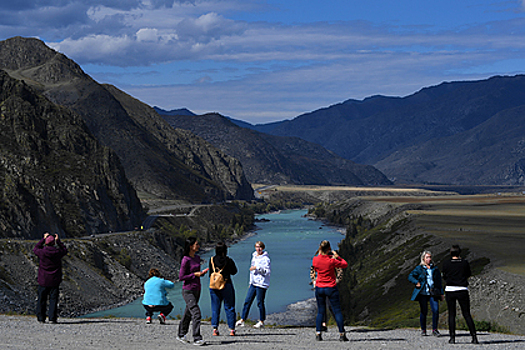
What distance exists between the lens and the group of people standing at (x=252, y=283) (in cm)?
1839

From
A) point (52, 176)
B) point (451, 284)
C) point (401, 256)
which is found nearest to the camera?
point (451, 284)

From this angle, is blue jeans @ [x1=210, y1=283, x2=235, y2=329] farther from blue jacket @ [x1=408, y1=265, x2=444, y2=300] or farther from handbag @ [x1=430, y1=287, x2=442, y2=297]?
handbag @ [x1=430, y1=287, x2=442, y2=297]

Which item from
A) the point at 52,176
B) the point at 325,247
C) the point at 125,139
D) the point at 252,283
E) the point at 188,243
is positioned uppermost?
the point at 125,139

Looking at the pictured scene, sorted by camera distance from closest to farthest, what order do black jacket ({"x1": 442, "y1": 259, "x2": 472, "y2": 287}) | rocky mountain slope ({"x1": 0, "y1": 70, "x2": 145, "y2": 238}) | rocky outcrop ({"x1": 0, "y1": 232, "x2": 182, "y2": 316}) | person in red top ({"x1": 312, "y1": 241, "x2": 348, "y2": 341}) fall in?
person in red top ({"x1": 312, "y1": 241, "x2": 348, "y2": 341}) → black jacket ({"x1": 442, "y1": 259, "x2": 472, "y2": 287}) → rocky outcrop ({"x1": 0, "y1": 232, "x2": 182, "y2": 316}) → rocky mountain slope ({"x1": 0, "y1": 70, "x2": 145, "y2": 238})

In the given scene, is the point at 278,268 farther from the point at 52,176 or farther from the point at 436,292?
the point at 436,292

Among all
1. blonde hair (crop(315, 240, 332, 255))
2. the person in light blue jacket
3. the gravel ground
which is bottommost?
the gravel ground

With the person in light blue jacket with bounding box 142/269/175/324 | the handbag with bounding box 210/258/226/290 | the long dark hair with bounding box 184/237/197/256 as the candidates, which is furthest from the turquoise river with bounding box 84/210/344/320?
the long dark hair with bounding box 184/237/197/256

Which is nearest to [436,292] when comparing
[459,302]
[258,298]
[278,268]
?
[459,302]

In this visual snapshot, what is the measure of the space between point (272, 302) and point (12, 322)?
41.5 m

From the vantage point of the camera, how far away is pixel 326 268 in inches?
744

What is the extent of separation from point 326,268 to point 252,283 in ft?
10.9

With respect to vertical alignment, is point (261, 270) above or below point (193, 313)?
above

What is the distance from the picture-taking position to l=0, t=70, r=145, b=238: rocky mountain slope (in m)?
77.8

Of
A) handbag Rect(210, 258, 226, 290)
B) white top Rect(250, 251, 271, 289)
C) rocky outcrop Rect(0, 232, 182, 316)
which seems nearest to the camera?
handbag Rect(210, 258, 226, 290)
